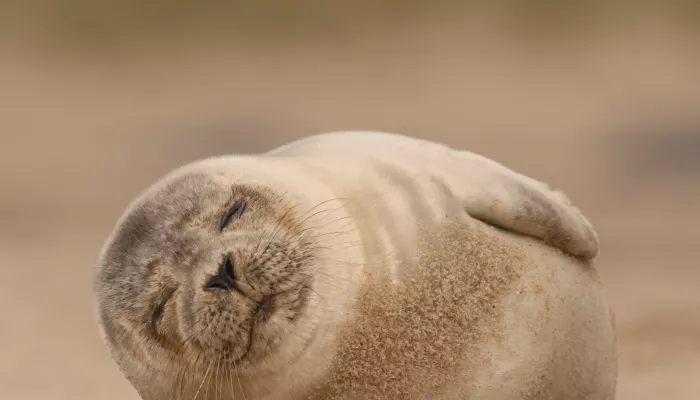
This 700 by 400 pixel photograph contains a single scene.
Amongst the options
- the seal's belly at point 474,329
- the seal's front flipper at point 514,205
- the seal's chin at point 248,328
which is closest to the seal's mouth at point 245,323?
the seal's chin at point 248,328

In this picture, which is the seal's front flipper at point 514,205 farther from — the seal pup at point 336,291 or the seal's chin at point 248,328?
the seal's chin at point 248,328

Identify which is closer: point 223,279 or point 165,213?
point 223,279

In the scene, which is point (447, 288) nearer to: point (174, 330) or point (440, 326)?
point (440, 326)

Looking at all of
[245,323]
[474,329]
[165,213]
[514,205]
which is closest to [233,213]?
[165,213]

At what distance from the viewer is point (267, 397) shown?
2152 millimetres

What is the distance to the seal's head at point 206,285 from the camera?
209cm

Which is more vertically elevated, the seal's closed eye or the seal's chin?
the seal's closed eye

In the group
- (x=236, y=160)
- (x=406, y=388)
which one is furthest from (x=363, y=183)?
(x=406, y=388)

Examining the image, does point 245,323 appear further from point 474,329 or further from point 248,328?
point 474,329

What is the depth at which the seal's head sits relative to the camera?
209 centimetres

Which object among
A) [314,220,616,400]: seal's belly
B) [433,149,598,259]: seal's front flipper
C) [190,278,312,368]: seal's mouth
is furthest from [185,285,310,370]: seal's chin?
[433,149,598,259]: seal's front flipper

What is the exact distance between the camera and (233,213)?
223 centimetres

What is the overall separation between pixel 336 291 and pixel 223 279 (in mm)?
222

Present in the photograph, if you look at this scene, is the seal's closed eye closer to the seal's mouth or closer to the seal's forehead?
the seal's forehead
